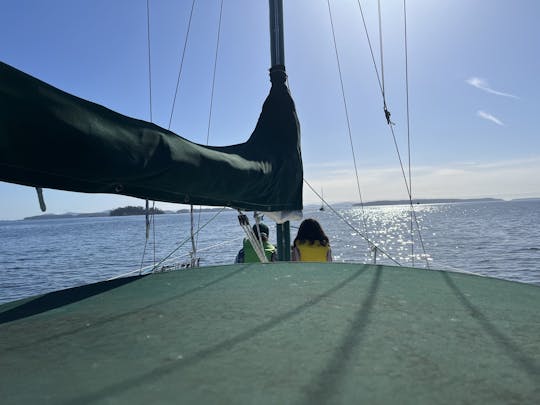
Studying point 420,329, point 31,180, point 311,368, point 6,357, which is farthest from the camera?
point 31,180

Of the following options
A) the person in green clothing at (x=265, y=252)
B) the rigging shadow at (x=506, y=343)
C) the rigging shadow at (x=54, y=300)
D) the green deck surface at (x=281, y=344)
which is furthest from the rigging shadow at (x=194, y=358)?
the person in green clothing at (x=265, y=252)

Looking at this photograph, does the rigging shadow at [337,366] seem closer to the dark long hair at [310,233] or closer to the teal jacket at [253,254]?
the dark long hair at [310,233]

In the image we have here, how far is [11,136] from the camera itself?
176cm

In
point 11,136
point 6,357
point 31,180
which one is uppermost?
point 11,136

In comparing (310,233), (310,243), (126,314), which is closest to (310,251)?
(310,243)

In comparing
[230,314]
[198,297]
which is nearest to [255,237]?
[198,297]

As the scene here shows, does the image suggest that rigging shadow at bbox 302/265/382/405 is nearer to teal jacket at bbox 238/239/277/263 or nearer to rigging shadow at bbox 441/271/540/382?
rigging shadow at bbox 441/271/540/382

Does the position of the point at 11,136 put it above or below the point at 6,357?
above

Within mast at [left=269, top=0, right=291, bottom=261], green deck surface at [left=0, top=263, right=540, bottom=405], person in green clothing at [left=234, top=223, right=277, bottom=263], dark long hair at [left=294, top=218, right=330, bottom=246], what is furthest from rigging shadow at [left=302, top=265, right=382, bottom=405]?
person in green clothing at [left=234, top=223, right=277, bottom=263]

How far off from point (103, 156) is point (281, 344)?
1467 millimetres

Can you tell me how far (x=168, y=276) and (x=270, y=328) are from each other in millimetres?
1932

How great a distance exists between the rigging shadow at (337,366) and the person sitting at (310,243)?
2.63 metres

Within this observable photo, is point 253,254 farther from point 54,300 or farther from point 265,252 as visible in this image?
point 54,300

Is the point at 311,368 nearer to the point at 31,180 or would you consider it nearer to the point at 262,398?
the point at 262,398
